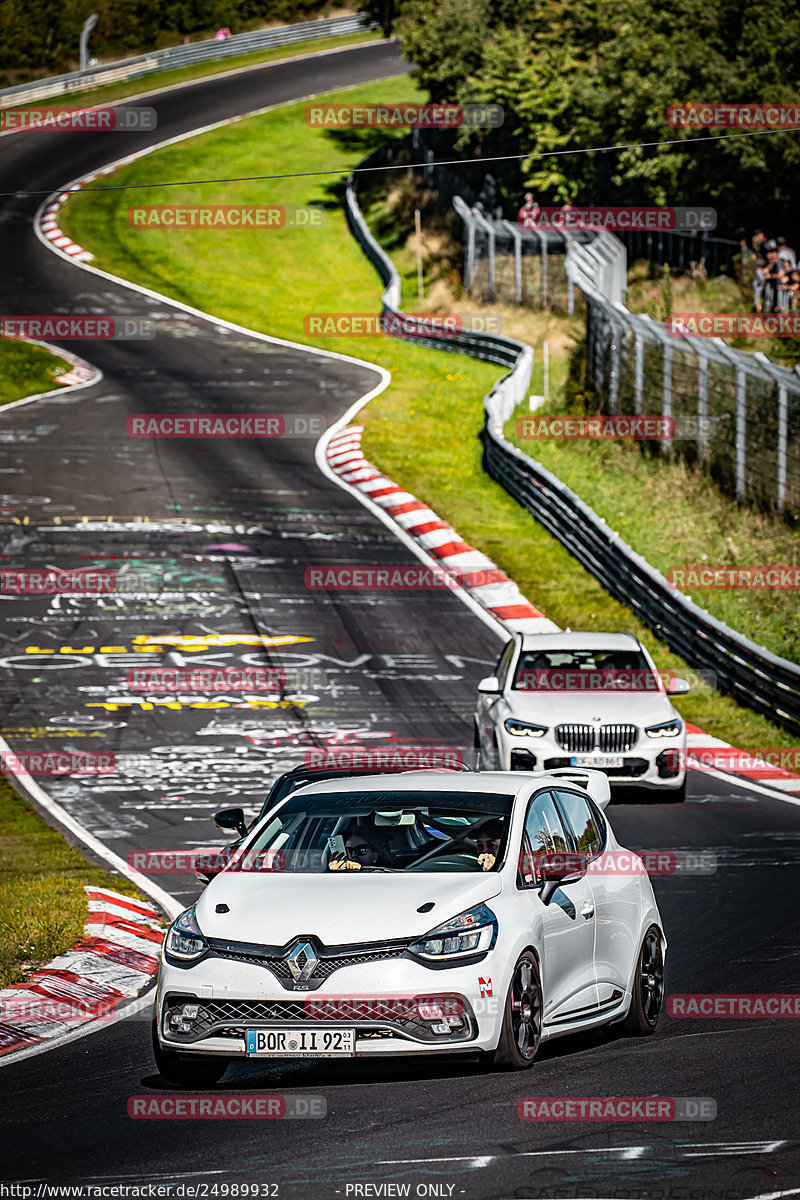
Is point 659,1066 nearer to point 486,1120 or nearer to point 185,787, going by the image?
point 486,1120

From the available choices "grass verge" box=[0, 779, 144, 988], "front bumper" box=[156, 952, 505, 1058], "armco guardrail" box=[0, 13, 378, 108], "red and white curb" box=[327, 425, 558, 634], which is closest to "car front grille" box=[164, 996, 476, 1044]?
"front bumper" box=[156, 952, 505, 1058]

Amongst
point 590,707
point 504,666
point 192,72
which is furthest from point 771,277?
point 192,72

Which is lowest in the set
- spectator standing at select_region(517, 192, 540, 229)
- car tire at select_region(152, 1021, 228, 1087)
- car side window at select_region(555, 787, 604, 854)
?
spectator standing at select_region(517, 192, 540, 229)

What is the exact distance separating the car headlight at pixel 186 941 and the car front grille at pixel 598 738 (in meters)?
8.94

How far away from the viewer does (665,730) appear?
1697cm

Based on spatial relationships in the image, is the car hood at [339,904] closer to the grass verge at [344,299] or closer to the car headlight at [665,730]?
the car headlight at [665,730]

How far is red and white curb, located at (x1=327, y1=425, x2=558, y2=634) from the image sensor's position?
25812 millimetres

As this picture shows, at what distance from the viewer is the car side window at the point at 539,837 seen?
8648mm

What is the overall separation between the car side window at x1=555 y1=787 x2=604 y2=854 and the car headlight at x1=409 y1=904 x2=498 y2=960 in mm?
1653

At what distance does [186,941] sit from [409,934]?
3.57 feet

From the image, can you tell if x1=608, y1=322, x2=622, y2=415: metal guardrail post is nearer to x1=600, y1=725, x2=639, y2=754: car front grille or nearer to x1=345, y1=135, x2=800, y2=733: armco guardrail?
x1=345, y1=135, x2=800, y2=733: armco guardrail

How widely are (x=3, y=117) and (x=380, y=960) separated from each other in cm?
6964

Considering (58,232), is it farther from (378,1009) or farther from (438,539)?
(378,1009)

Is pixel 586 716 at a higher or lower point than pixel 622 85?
lower
